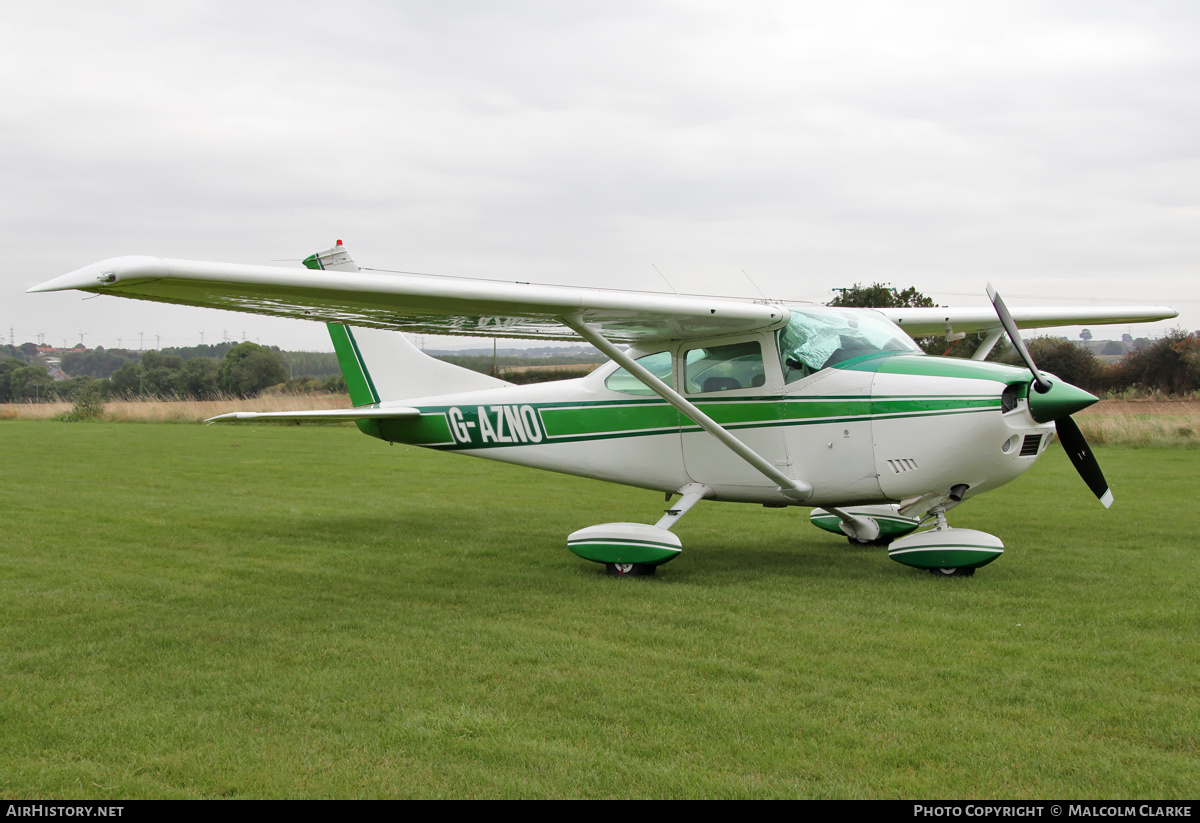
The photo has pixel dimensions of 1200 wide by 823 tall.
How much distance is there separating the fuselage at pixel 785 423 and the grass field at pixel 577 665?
84 centimetres

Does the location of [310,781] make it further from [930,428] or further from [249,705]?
[930,428]

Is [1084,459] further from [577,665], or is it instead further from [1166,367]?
[1166,367]

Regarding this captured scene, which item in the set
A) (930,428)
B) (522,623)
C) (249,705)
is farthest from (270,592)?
(930,428)

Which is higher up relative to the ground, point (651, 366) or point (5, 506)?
point (651, 366)

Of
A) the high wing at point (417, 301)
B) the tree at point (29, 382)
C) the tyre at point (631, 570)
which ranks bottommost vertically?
the tyre at point (631, 570)

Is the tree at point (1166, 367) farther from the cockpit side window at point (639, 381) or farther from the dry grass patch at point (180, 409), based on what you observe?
the cockpit side window at point (639, 381)

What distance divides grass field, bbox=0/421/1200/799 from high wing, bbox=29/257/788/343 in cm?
211

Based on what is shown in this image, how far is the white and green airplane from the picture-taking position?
660 cm

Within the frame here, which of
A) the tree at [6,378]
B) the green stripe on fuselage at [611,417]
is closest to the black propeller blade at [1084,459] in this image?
the green stripe on fuselage at [611,417]

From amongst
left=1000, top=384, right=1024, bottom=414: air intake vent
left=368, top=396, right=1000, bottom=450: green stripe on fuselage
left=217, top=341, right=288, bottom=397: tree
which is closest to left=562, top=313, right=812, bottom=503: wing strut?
left=368, top=396, right=1000, bottom=450: green stripe on fuselage

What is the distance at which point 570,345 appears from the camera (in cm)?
1030

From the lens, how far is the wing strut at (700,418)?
7312 mm

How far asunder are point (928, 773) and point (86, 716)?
3.68 meters

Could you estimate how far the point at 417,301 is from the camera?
637 centimetres
